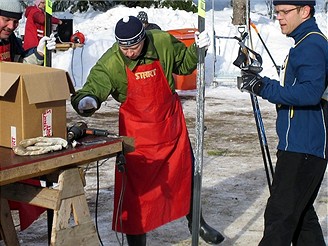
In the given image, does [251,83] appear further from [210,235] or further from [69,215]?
[210,235]

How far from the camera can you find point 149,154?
4.76 m

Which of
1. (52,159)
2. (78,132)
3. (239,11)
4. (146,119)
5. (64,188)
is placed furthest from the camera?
(239,11)

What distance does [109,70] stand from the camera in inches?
184

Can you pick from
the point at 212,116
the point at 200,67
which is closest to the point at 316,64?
the point at 200,67

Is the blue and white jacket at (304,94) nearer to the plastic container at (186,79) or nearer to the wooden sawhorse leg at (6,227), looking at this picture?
the wooden sawhorse leg at (6,227)

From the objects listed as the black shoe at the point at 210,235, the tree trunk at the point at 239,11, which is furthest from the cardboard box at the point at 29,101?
the tree trunk at the point at 239,11

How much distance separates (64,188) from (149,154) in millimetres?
1124

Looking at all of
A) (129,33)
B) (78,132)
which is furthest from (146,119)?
(78,132)

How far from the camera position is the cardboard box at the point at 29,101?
3672 millimetres

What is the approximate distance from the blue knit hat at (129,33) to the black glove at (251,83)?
70cm

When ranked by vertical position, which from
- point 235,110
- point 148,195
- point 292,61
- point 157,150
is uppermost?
point 292,61

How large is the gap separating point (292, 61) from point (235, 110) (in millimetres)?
7132

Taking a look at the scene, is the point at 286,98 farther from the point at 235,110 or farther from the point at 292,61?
the point at 235,110

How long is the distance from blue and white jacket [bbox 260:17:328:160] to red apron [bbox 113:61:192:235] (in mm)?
832
